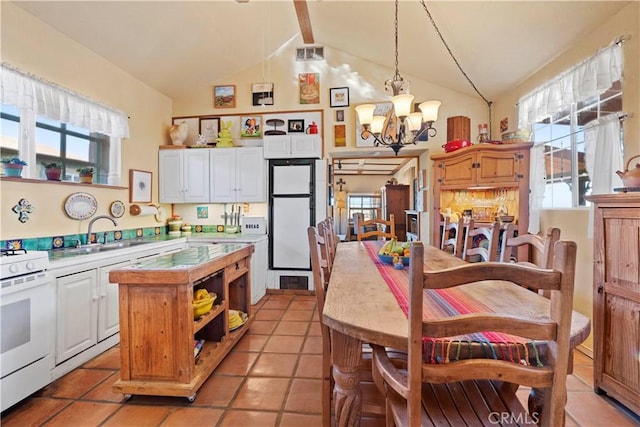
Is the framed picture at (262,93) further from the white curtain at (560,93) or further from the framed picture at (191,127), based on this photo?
the white curtain at (560,93)

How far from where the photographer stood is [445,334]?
83 centimetres

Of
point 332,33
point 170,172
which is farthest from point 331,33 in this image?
point 170,172

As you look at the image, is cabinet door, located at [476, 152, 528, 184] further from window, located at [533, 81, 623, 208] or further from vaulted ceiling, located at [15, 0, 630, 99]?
vaulted ceiling, located at [15, 0, 630, 99]

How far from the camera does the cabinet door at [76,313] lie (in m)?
2.14

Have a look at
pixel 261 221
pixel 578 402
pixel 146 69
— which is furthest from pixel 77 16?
pixel 578 402

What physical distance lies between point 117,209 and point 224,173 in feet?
4.44

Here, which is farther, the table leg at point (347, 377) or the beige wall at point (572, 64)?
the beige wall at point (572, 64)

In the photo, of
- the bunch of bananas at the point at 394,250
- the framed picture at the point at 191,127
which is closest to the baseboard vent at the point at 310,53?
the framed picture at the point at 191,127

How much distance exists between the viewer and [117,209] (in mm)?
3480

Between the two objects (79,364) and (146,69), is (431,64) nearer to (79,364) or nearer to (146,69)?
(146,69)

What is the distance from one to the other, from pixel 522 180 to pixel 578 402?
2274 millimetres

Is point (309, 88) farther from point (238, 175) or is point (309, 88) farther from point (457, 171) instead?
point (457, 171)

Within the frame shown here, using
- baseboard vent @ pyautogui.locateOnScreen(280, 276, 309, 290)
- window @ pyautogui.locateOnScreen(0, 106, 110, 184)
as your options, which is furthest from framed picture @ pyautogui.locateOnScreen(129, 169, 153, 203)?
baseboard vent @ pyautogui.locateOnScreen(280, 276, 309, 290)

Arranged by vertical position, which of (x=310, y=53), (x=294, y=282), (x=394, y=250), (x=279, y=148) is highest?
(x=310, y=53)
